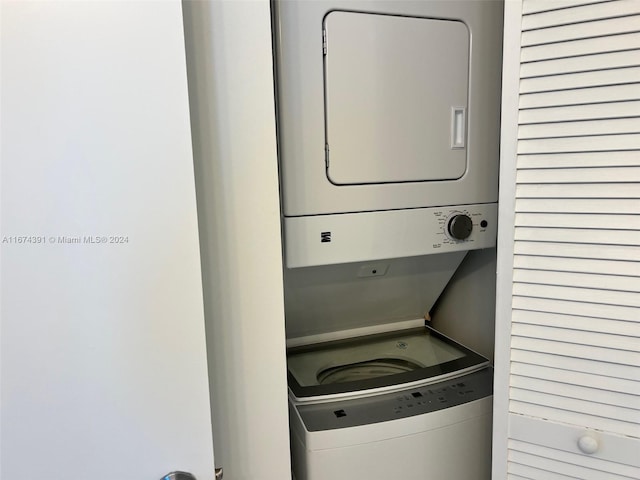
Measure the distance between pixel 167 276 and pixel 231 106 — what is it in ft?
1.31

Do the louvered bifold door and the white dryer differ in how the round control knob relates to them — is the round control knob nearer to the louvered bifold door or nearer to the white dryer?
the white dryer

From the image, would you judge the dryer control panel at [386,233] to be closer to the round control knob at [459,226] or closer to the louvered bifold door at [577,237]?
the round control knob at [459,226]

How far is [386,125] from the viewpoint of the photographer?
1.47m

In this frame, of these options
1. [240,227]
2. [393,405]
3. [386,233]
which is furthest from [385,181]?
[393,405]

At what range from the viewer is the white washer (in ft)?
4.64

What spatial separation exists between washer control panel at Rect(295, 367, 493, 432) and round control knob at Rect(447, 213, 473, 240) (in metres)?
0.52

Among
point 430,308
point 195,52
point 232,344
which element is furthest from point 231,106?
point 430,308

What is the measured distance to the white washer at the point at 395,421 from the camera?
1.42m

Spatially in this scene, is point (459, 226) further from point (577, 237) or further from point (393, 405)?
point (393, 405)

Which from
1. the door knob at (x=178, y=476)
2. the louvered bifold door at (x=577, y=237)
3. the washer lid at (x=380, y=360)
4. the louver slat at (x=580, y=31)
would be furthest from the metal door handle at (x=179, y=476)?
the louver slat at (x=580, y=31)

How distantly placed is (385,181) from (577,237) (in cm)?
57

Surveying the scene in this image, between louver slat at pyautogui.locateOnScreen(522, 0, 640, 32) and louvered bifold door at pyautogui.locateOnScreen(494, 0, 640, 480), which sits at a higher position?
louver slat at pyautogui.locateOnScreen(522, 0, 640, 32)

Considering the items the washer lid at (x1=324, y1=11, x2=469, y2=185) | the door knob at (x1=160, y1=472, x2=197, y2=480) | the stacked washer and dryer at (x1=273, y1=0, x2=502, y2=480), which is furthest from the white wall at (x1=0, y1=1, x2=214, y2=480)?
the washer lid at (x1=324, y1=11, x2=469, y2=185)

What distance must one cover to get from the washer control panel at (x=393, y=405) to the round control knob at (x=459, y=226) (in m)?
0.52
